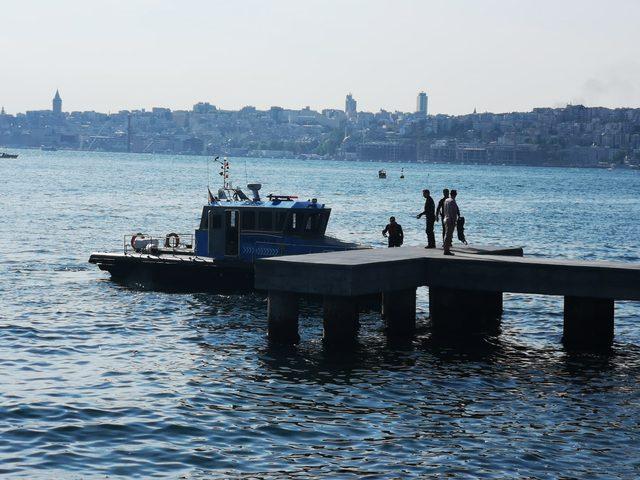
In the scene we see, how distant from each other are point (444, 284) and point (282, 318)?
522 centimetres

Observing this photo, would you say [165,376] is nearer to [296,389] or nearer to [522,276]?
[296,389]

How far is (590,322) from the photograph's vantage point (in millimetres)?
33938

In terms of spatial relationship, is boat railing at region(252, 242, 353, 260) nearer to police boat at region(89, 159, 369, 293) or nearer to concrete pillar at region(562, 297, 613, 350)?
police boat at region(89, 159, 369, 293)

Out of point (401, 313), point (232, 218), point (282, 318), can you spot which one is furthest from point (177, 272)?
point (282, 318)

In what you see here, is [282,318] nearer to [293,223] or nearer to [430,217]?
[430,217]

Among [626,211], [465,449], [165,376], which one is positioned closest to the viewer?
[465,449]

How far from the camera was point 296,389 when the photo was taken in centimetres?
2761

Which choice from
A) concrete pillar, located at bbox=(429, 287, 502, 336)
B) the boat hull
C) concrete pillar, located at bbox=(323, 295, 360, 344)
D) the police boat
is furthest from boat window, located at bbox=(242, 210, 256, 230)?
concrete pillar, located at bbox=(323, 295, 360, 344)

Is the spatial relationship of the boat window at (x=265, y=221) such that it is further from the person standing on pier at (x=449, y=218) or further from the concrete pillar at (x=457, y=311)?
the person standing on pier at (x=449, y=218)

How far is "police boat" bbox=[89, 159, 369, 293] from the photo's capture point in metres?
42.2

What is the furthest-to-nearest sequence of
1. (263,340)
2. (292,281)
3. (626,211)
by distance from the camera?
(626,211)
(263,340)
(292,281)

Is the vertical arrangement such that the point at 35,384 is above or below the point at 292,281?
below

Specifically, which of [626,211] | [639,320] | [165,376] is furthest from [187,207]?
[165,376]

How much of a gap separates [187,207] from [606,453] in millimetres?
94082
